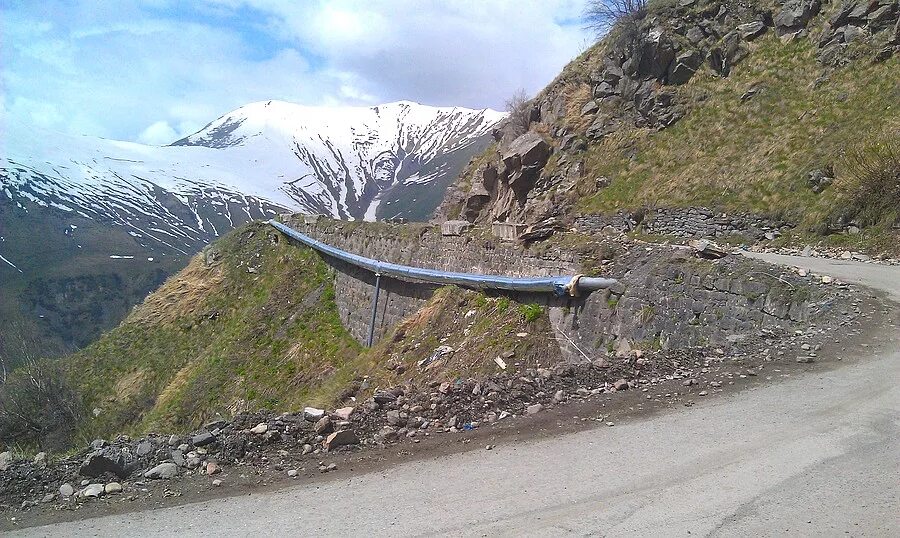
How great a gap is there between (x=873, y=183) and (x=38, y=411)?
27194 millimetres

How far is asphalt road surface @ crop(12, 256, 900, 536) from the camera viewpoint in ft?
10.4

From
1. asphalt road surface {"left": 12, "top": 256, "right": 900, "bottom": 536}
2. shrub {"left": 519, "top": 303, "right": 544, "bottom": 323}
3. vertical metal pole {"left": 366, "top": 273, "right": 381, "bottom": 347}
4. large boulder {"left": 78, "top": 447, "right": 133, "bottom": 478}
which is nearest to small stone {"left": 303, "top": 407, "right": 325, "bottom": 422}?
asphalt road surface {"left": 12, "top": 256, "right": 900, "bottom": 536}

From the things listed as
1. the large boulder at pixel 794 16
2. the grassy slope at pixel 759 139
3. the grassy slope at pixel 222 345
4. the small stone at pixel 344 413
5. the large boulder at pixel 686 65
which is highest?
the large boulder at pixel 794 16

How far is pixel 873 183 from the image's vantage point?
13773mm

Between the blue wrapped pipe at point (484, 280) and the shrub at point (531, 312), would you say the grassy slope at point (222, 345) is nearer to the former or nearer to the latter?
the blue wrapped pipe at point (484, 280)

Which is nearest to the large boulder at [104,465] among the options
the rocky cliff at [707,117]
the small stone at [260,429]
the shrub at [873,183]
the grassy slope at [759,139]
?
the small stone at [260,429]

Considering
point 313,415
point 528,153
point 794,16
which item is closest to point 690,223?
point 528,153

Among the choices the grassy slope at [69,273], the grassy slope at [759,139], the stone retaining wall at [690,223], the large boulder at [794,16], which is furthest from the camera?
the grassy slope at [69,273]

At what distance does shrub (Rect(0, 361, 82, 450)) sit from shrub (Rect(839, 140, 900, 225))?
24.7m

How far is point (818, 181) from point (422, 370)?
1400 centimetres

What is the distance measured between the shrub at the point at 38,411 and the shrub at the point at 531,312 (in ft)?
53.6

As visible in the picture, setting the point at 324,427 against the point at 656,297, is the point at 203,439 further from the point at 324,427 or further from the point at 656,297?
the point at 656,297

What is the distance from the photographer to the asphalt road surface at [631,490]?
3.17 m

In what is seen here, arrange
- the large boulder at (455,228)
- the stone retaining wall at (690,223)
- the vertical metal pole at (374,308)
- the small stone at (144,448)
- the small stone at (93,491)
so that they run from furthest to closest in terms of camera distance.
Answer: the stone retaining wall at (690,223)
the vertical metal pole at (374,308)
the large boulder at (455,228)
the small stone at (144,448)
the small stone at (93,491)
